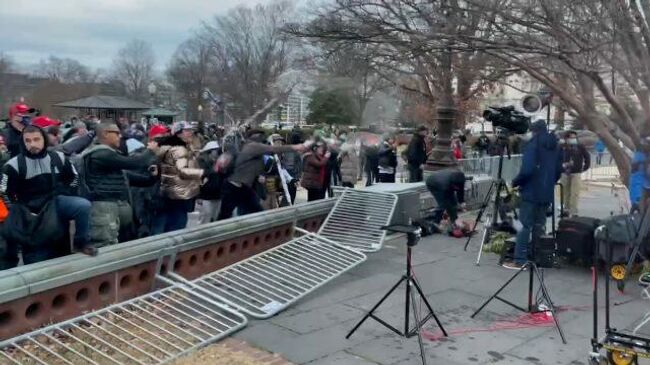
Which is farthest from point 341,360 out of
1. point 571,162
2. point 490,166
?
point 490,166

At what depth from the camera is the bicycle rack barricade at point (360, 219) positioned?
25.8ft

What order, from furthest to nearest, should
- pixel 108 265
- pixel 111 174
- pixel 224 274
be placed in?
pixel 224 274
pixel 111 174
pixel 108 265

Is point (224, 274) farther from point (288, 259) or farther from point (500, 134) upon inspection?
point (500, 134)

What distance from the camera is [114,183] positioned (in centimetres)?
572

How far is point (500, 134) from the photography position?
8391 millimetres

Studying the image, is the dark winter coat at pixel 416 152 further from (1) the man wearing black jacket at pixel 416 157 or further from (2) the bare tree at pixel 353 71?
(2) the bare tree at pixel 353 71

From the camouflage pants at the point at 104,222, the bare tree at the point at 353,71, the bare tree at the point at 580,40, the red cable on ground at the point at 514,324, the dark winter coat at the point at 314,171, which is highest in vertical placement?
the bare tree at the point at 353,71

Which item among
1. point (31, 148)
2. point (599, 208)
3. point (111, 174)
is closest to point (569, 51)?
point (111, 174)

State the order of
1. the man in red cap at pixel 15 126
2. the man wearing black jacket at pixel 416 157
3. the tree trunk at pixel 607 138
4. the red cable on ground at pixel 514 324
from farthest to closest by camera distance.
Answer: the man wearing black jacket at pixel 416 157, the tree trunk at pixel 607 138, the man in red cap at pixel 15 126, the red cable on ground at pixel 514 324

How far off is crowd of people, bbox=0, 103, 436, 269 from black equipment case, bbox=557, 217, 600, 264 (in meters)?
3.41

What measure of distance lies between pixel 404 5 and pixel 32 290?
6.31 meters

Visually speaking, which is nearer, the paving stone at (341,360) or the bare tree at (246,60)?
the paving stone at (341,360)

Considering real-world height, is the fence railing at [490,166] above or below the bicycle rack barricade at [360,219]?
above

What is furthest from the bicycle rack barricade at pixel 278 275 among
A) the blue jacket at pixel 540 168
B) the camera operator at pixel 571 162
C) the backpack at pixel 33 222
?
the camera operator at pixel 571 162
